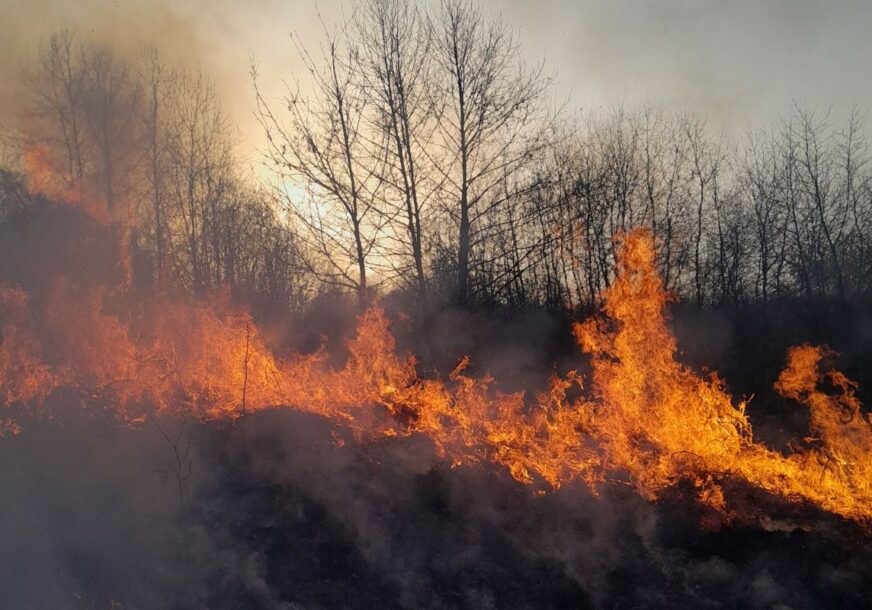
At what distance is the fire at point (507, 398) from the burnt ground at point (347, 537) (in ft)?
1.21

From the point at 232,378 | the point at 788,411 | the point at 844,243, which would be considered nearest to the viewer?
the point at 232,378

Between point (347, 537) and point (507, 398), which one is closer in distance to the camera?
point (347, 537)

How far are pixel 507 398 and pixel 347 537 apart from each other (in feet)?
10.7

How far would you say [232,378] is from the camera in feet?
30.8

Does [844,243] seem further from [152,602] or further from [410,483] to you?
[152,602]

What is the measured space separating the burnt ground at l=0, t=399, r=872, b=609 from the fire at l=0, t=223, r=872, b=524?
1.21 feet

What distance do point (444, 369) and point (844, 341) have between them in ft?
43.7

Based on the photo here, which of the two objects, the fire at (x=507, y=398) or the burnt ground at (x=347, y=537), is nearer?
the burnt ground at (x=347, y=537)

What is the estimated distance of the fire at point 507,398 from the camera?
7.19 meters

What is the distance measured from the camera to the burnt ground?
244 inches

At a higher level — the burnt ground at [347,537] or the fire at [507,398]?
the fire at [507,398]

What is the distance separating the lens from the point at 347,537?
695cm

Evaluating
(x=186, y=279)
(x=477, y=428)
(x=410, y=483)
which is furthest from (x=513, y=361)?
(x=186, y=279)

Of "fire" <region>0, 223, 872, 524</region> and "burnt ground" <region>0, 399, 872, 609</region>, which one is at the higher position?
"fire" <region>0, 223, 872, 524</region>
